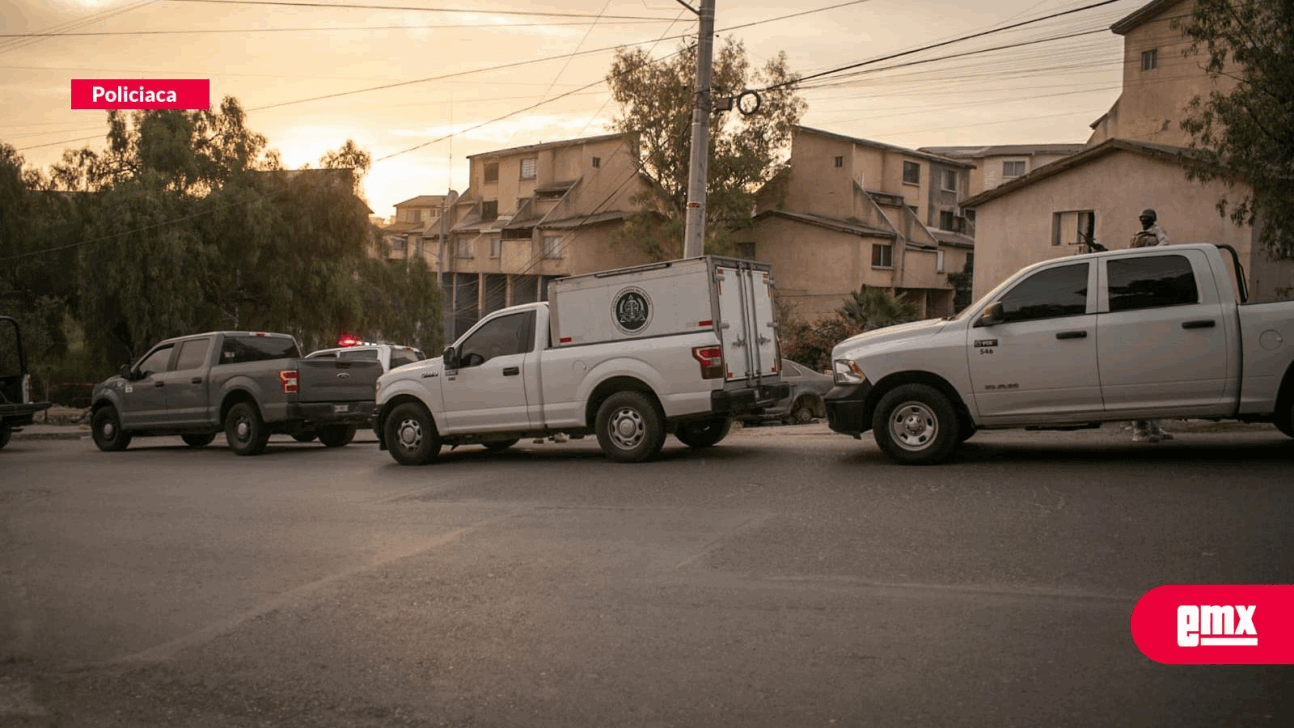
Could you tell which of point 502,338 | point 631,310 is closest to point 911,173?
point 502,338

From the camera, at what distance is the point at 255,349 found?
1838 centimetres

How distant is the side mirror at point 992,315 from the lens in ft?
34.2

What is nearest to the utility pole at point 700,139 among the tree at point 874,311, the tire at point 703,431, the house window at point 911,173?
the tire at point 703,431

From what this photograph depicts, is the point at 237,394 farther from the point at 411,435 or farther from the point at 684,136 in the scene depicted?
the point at 684,136

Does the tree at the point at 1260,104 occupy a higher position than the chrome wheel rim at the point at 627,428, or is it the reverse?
the tree at the point at 1260,104

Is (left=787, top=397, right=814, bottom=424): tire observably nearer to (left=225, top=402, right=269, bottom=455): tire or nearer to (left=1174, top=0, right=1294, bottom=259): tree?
(left=1174, top=0, right=1294, bottom=259): tree

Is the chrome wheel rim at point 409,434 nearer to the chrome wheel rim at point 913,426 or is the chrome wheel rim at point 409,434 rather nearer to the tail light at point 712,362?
the tail light at point 712,362

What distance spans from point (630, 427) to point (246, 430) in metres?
8.11

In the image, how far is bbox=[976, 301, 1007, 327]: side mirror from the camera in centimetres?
1042

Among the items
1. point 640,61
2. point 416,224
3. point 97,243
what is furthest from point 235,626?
Result: point 416,224

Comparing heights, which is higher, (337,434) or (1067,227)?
(1067,227)

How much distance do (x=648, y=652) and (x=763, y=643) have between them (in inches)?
23.1

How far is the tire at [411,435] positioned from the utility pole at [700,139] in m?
6.62

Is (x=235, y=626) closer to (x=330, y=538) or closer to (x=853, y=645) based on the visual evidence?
(x=330, y=538)
